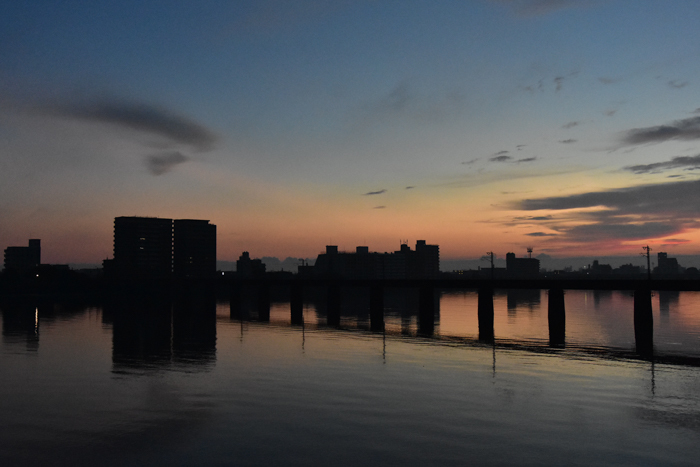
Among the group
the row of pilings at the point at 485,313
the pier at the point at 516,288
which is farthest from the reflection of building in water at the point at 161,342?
the pier at the point at 516,288

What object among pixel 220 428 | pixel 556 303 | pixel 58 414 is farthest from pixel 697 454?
pixel 556 303

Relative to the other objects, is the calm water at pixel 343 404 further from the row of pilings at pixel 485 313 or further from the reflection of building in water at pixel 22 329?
the row of pilings at pixel 485 313

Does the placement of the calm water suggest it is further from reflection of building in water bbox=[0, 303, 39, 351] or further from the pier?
the pier

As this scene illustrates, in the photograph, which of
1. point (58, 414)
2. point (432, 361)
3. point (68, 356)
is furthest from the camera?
point (68, 356)

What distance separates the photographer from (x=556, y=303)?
8356 centimetres

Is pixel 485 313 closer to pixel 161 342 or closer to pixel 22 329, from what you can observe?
pixel 161 342

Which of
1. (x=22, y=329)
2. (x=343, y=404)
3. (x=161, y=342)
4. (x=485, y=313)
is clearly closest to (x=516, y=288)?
(x=485, y=313)

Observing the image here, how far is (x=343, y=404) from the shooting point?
32.6m

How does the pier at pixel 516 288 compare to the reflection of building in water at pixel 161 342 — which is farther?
the pier at pixel 516 288

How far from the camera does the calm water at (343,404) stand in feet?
77.4

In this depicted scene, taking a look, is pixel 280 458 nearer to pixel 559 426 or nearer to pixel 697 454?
pixel 559 426

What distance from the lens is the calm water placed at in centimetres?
2359

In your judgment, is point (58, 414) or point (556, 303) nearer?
point (58, 414)

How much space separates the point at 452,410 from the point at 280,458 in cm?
1195
